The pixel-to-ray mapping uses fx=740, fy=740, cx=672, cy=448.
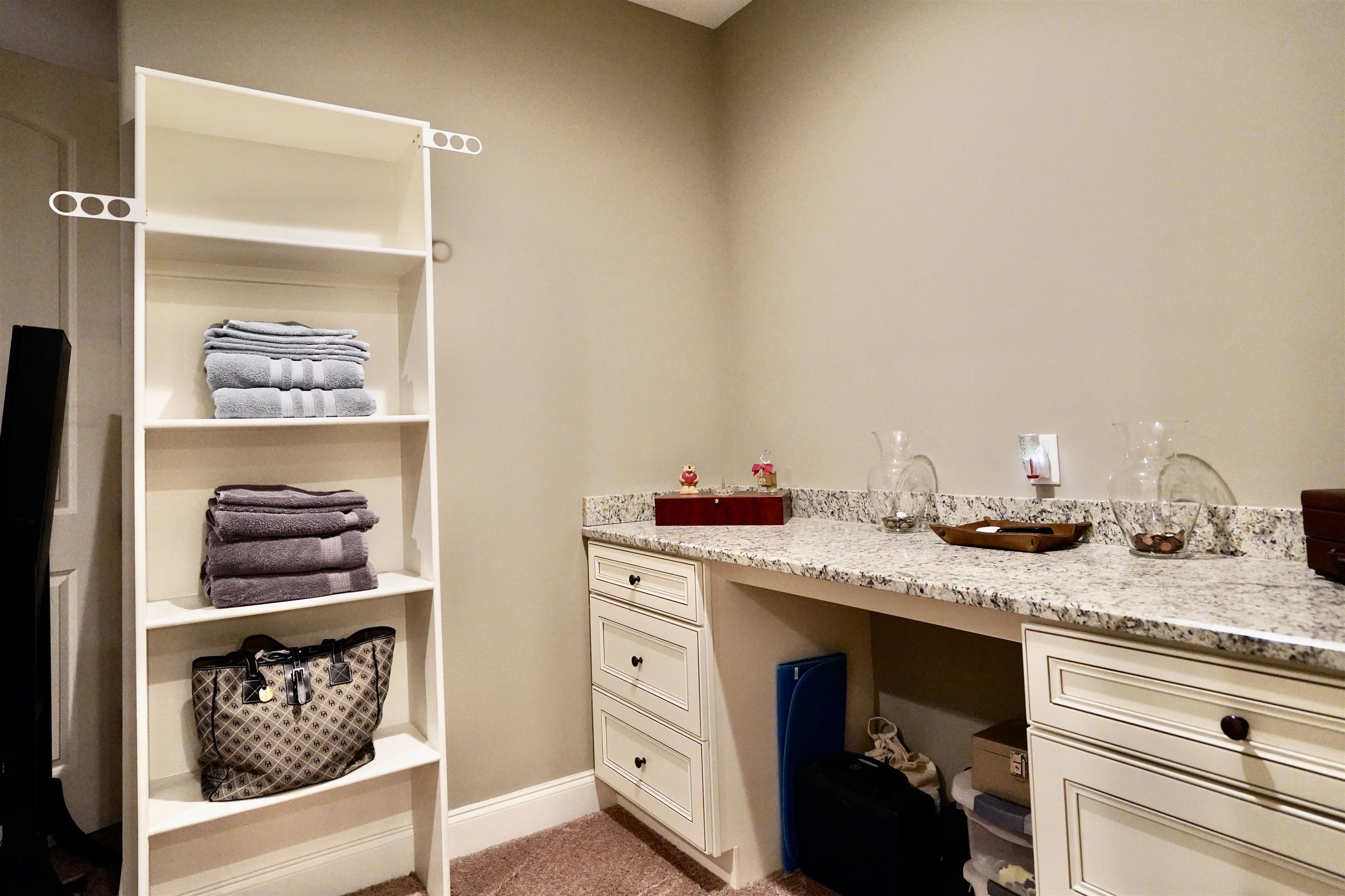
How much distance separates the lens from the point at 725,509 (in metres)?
2.19

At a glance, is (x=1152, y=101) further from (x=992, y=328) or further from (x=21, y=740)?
(x=21, y=740)

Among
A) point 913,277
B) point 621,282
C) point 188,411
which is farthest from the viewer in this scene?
point 621,282

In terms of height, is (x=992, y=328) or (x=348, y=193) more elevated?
(x=348, y=193)

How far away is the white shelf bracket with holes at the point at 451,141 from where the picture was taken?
1801mm

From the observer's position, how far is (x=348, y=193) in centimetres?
198

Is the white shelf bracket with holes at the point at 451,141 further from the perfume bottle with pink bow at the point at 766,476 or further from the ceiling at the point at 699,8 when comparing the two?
the perfume bottle with pink bow at the point at 766,476

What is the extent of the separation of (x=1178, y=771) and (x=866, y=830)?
34.3 inches

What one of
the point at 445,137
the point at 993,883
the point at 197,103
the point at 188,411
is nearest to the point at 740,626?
the point at 993,883


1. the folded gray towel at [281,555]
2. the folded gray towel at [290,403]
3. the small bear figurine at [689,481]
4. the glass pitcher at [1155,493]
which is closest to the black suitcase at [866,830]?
the glass pitcher at [1155,493]

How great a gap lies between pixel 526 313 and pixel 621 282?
362mm

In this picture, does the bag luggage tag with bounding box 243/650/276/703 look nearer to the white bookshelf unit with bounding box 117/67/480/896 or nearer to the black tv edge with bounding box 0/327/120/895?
the white bookshelf unit with bounding box 117/67/480/896

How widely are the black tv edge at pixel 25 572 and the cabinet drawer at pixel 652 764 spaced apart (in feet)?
4.14

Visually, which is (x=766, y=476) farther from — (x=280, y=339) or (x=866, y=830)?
(x=280, y=339)

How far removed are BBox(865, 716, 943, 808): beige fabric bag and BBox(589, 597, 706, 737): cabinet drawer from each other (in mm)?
547
